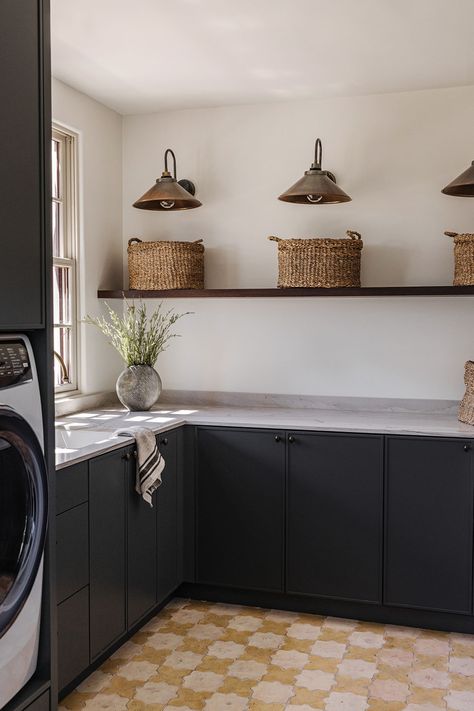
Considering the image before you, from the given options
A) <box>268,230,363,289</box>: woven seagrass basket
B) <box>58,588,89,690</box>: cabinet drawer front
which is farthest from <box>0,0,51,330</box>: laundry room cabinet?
<box>268,230,363,289</box>: woven seagrass basket

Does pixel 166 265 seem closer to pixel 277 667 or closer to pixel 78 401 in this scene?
pixel 78 401

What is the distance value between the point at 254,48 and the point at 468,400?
1.89 m

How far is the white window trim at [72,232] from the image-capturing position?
154 inches

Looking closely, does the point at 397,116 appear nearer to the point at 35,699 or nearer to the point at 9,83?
the point at 9,83

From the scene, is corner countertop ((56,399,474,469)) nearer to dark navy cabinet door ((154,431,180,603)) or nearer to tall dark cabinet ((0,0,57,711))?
dark navy cabinet door ((154,431,180,603))

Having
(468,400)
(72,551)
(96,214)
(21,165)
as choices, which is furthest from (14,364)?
(468,400)

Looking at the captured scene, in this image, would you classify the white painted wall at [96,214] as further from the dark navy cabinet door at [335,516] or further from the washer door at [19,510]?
the washer door at [19,510]

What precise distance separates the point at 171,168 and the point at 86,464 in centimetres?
215

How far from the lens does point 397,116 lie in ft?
12.9

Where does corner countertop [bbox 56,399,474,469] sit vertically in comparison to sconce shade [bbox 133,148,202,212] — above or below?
below

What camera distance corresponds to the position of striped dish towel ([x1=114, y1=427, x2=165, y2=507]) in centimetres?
313

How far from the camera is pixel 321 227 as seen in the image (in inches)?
160

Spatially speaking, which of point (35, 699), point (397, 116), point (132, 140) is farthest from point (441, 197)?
point (35, 699)

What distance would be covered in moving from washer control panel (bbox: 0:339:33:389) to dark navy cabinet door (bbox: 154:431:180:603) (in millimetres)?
1279
